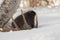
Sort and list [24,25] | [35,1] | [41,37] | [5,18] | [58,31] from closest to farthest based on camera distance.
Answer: [41,37]
[58,31]
[24,25]
[5,18]
[35,1]

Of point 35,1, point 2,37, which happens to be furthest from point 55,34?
point 35,1

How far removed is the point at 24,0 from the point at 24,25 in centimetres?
311

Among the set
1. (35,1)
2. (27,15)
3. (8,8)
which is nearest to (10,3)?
(8,8)

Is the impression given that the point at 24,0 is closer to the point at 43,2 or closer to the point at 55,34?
the point at 43,2

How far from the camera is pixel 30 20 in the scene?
2367 millimetres

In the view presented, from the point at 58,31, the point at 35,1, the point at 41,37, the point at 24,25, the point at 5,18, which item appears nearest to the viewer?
the point at 41,37

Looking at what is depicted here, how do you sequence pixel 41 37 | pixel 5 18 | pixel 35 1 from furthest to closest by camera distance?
pixel 35 1 → pixel 5 18 → pixel 41 37

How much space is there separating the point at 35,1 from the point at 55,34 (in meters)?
3.64

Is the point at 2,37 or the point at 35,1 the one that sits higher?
the point at 2,37

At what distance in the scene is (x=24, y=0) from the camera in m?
5.33

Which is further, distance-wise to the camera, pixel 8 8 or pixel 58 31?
pixel 8 8

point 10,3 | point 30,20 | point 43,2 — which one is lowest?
point 43,2

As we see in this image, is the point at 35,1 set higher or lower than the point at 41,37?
lower

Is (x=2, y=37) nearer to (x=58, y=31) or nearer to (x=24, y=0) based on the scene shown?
(x=58, y=31)
